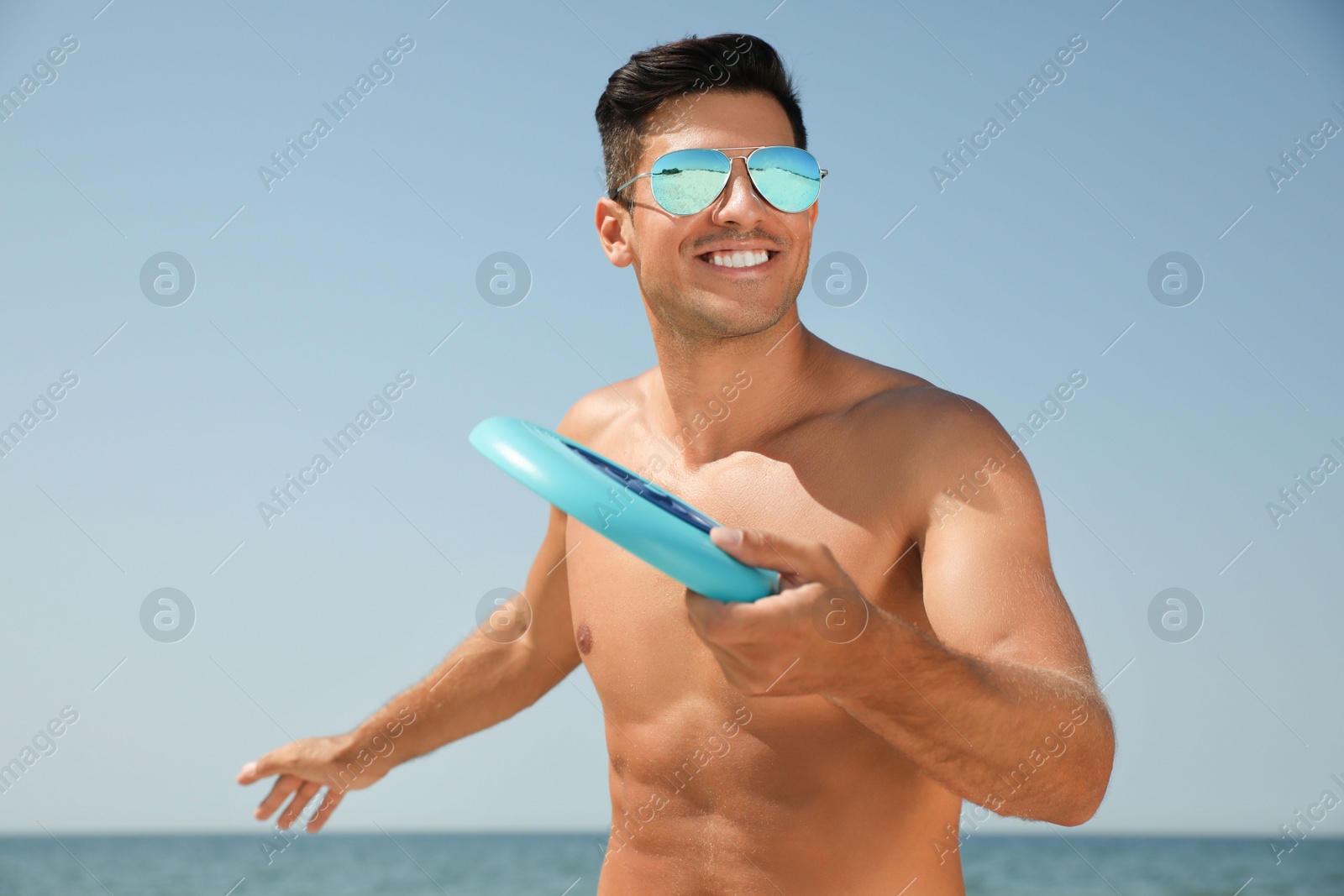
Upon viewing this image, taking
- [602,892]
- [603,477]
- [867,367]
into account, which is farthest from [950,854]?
[603,477]

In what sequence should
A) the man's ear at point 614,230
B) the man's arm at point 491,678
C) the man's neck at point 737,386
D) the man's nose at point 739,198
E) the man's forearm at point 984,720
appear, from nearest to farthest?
the man's forearm at point 984,720
the man's nose at point 739,198
the man's neck at point 737,386
the man's ear at point 614,230
the man's arm at point 491,678

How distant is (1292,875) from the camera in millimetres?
34688

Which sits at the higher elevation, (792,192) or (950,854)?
(792,192)

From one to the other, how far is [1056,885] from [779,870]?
33631mm

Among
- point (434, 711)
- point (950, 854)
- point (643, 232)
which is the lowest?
point (950, 854)

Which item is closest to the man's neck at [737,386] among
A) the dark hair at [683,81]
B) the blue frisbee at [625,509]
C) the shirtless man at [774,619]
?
the shirtless man at [774,619]

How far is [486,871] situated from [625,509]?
132 ft

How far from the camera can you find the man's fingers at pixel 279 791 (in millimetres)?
3953

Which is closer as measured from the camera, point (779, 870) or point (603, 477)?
point (603, 477)

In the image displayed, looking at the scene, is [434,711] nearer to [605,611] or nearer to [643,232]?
[605,611]

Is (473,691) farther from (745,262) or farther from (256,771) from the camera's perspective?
(745,262)

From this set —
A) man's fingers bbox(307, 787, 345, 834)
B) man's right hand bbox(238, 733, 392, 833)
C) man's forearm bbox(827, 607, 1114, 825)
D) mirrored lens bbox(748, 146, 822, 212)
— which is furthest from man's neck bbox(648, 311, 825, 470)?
man's fingers bbox(307, 787, 345, 834)

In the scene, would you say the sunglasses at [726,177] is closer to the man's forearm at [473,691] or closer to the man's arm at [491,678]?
the man's arm at [491,678]

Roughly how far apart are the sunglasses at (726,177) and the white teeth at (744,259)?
0.49 ft
